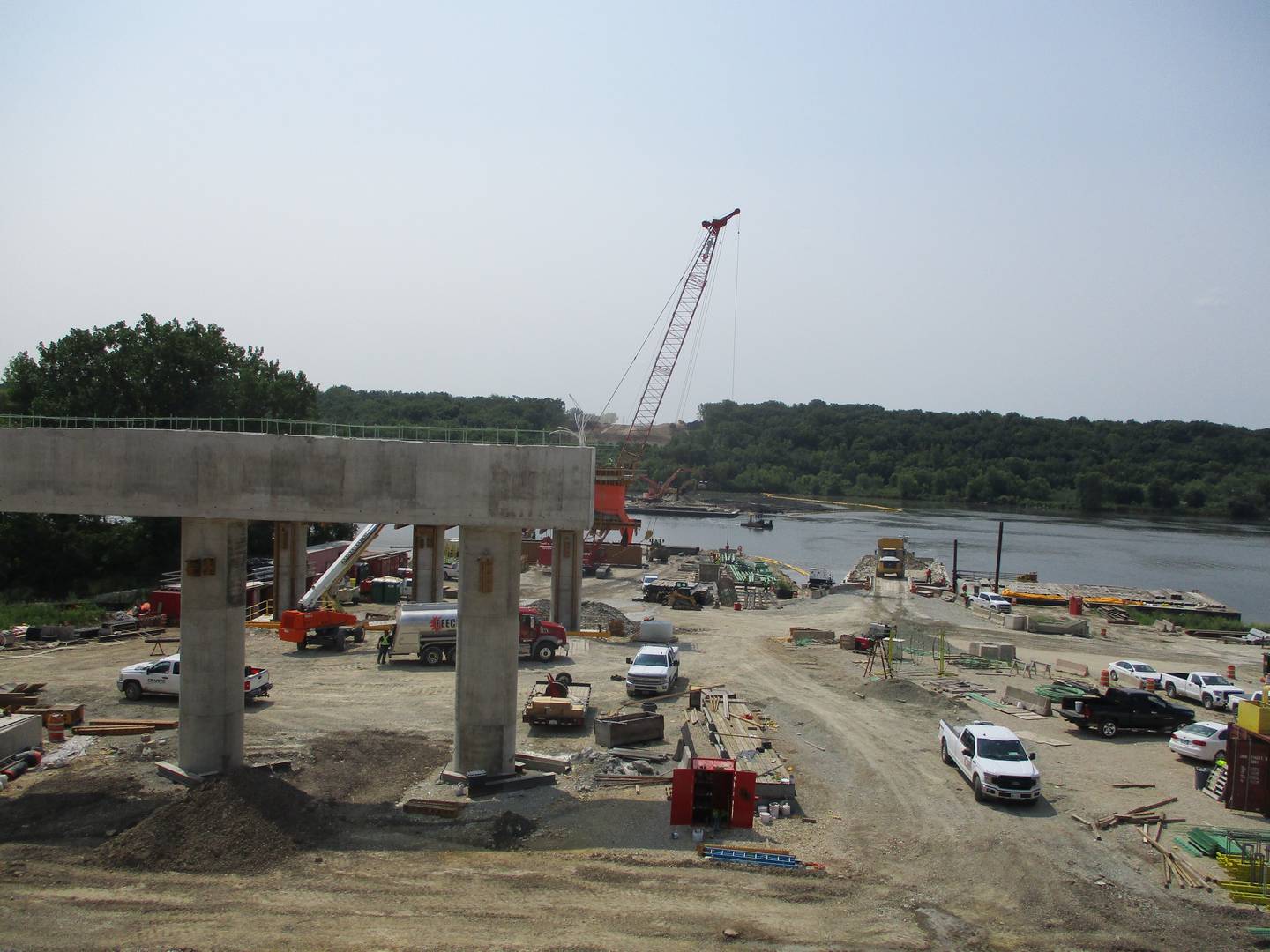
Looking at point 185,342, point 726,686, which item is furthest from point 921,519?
point 726,686

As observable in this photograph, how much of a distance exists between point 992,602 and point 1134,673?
2121 centimetres

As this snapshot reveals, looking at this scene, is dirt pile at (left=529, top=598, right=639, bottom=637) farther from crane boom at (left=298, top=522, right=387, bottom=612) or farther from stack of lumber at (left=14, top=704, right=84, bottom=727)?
stack of lumber at (left=14, top=704, right=84, bottom=727)

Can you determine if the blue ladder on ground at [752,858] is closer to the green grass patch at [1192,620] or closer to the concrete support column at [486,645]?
the concrete support column at [486,645]

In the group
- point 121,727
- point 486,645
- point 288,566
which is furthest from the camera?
point 288,566

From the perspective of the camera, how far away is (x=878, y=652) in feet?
111

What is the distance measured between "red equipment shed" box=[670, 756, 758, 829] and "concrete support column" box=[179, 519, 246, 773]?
8.53 m

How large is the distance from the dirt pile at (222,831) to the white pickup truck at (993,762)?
41.4 ft

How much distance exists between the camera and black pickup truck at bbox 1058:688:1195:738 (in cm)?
2300

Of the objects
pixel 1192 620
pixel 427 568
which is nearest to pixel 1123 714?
pixel 427 568

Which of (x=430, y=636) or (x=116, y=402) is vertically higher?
(x=116, y=402)

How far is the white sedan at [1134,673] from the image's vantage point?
2985cm

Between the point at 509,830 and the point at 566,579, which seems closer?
the point at 509,830

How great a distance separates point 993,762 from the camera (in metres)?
18.1

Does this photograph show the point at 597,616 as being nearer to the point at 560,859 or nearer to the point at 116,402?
the point at 560,859
